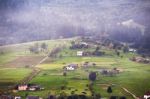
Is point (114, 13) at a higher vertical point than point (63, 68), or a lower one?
higher

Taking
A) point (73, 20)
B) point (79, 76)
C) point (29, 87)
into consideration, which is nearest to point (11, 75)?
point (29, 87)

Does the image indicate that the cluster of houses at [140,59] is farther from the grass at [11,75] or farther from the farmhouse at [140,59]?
the grass at [11,75]

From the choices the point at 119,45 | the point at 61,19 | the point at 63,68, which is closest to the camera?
the point at 63,68

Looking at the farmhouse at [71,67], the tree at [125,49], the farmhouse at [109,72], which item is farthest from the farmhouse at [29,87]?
the tree at [125,49]

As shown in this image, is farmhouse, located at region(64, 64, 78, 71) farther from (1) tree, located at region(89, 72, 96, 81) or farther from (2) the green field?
(1) tree, located at region(89, 72, 96, 81)

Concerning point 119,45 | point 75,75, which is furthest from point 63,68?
point 119,45

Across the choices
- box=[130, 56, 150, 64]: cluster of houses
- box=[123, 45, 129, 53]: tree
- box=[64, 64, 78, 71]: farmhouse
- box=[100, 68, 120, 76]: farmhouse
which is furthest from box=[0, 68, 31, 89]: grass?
box=[123, 45, 129, 53]: tree

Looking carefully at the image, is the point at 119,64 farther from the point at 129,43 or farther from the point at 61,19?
the point at 61,19
